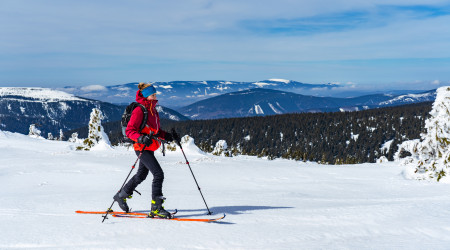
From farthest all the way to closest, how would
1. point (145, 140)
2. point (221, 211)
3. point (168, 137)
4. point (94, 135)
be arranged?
point (94, 135), point (221, 211), point (168, 137), point (145, 140)

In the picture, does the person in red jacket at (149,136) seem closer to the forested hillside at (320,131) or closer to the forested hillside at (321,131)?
the forested hillside at (321,131)

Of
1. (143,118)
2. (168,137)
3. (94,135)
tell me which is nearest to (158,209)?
(168,137)

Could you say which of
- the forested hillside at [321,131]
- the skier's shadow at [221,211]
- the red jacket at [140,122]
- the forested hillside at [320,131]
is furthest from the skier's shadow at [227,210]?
the forested hillside at [320,131]

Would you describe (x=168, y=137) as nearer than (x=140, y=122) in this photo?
No

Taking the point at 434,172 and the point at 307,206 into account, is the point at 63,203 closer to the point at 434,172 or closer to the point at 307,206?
the point at 307,206

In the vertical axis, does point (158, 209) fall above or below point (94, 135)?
above

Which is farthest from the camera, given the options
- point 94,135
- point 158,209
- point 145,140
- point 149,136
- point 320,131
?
point 320,131

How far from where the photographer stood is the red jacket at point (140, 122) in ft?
19.7

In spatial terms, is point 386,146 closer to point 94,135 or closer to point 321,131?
point 321,131

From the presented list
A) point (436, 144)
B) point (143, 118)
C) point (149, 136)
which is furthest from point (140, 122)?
point (436, 144)

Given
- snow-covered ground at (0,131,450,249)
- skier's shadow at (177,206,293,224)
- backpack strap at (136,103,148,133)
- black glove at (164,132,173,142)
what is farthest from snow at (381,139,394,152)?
backpack strap at (136,103,148,133)

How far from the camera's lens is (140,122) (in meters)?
6.09

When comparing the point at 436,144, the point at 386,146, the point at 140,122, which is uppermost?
the point at 140,122

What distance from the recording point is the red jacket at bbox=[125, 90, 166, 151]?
6020 mm
